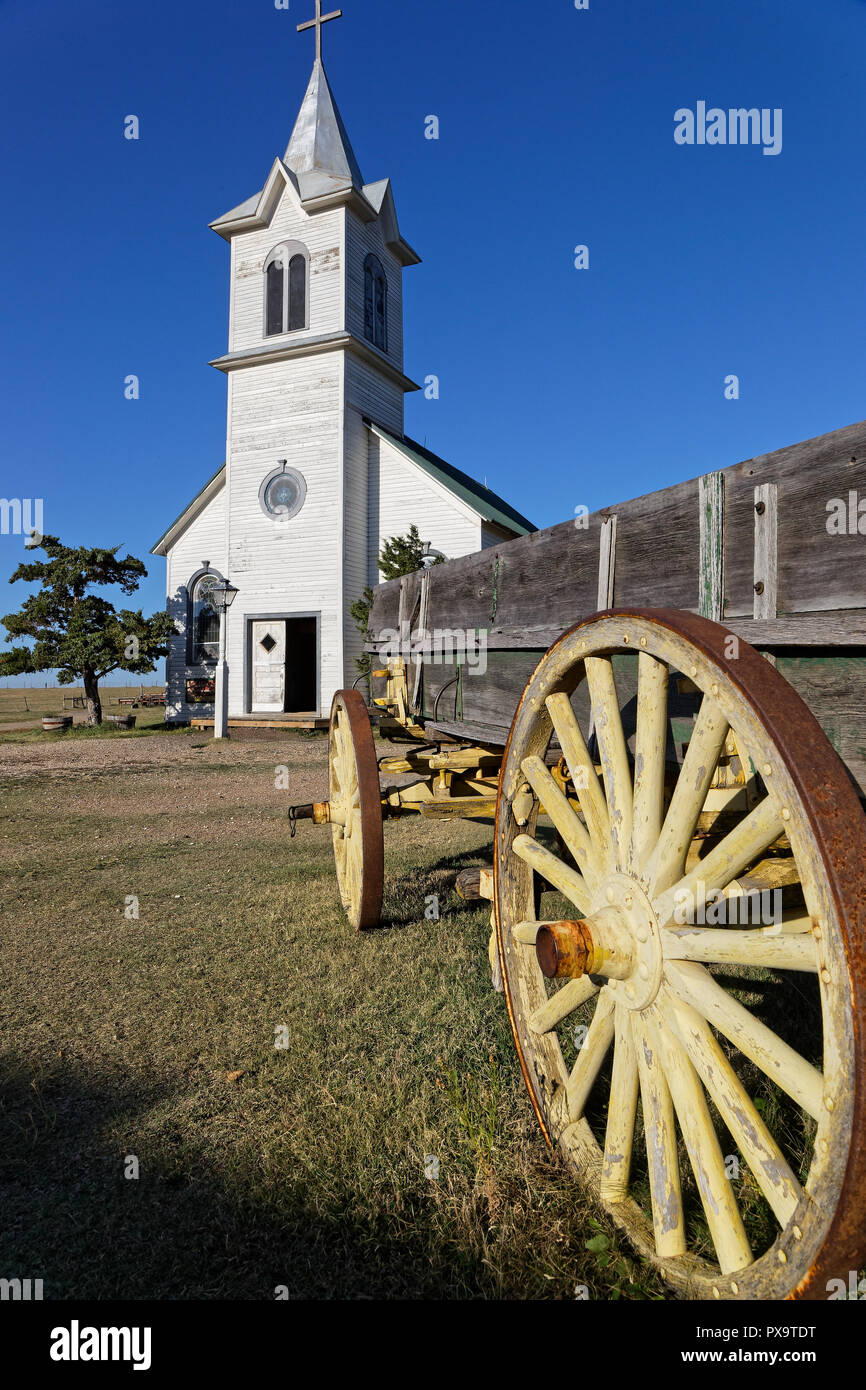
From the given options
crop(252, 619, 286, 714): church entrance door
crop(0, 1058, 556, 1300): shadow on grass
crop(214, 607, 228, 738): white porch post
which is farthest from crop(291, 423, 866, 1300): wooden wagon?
crop(252, 619, 286, 714): church entrance door

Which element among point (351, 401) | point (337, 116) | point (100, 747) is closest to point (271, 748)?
point (100, 747)

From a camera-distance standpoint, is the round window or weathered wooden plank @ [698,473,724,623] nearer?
weathered wooden plank @ [698,473,724,623]

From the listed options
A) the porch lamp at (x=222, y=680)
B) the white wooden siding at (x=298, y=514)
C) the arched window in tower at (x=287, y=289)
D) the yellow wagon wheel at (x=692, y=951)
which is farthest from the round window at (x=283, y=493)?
the yellow wagon wheel at (x=692, y=951)

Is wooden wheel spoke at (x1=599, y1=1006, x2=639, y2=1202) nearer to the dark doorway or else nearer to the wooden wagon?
the wooden wagon

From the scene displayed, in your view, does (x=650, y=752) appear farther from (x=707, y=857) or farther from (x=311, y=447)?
(x=311, y=447)

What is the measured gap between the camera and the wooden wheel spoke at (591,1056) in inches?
73.1

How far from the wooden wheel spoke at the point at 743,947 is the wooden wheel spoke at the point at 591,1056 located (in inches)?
13.7

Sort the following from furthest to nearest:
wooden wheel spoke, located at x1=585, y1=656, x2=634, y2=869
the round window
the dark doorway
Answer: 1. the dark doorway
2. the round window
3. wooden wheel spoke, located at x1=585, y1=656, x2=634, y2=869

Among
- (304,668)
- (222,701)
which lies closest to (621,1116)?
(222,701)

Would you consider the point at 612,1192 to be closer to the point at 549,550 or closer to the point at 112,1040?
the point at 549,550

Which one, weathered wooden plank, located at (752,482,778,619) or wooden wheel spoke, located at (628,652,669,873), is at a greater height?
weathered wooden plank, located at (752,482,778,619)

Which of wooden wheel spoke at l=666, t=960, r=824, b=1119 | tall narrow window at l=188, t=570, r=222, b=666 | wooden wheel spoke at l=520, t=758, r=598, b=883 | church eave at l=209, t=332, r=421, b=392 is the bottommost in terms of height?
wooden wheel spoke at l=666, t=960, r=824, b=1119

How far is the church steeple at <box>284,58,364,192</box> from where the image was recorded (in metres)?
20.4

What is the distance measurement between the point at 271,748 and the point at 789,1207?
15.0 m
